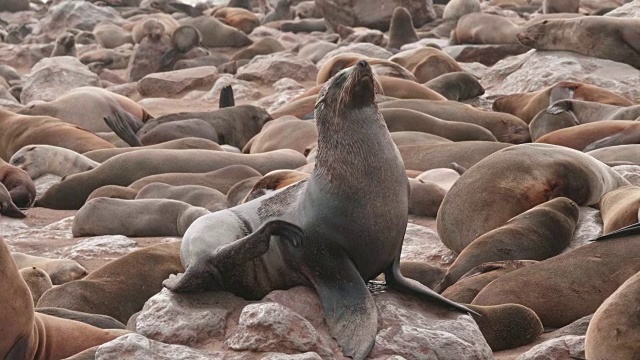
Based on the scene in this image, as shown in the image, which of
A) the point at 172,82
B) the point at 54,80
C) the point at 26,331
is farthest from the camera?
the point at 172,82

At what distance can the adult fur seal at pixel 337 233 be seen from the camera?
14.7 ft

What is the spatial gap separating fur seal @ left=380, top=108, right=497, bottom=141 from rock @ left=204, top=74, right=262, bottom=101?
6027 millimetres

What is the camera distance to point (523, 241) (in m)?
6.71

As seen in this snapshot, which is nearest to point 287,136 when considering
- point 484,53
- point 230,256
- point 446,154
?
point 446,154

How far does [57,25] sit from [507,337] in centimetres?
2585

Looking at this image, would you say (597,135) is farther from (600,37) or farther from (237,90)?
(237,90)

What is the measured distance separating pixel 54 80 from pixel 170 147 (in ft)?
24.2

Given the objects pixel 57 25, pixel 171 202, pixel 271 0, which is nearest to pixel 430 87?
pixel 171 202

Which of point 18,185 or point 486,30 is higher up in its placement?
point 18,185

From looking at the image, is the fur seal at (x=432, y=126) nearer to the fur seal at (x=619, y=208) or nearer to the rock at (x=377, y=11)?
the fur seal at (x=619, y=208)

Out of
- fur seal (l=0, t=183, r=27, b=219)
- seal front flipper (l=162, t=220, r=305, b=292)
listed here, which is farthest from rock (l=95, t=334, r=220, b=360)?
fur seal (l=0, t=183, r=27, b=219)

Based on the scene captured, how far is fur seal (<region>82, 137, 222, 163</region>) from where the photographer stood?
12.1 meters

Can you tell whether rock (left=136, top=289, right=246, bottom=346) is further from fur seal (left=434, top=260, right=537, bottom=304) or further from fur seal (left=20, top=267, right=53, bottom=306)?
fur seal (left=20, top=267, right=53, bottom=306)

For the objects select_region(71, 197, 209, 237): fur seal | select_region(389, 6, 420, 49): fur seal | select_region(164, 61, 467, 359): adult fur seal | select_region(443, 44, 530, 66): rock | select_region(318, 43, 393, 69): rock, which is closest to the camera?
select_region(164, 61, 467, 359): adult fur seal
